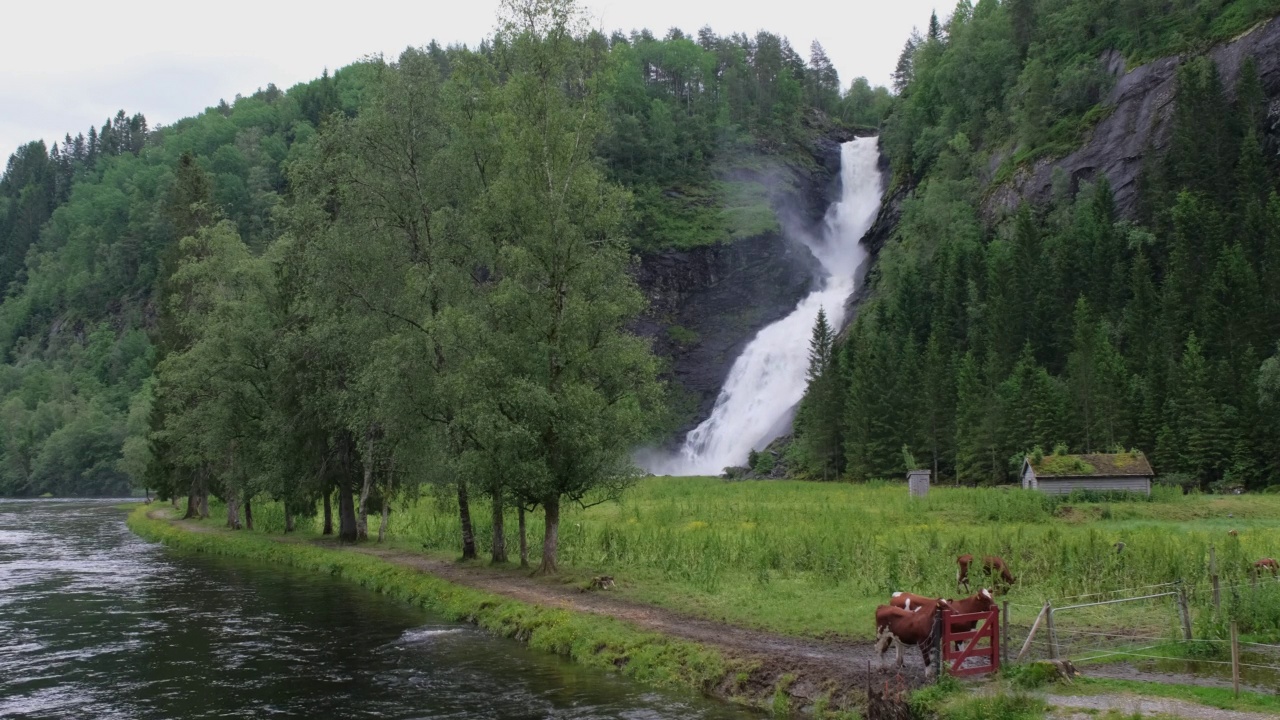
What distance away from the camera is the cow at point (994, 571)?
70.9 feet

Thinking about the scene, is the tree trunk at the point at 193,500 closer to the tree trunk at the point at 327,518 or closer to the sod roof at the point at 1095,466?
the tree trunk at the point at 327,518

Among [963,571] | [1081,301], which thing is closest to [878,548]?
[963,571]

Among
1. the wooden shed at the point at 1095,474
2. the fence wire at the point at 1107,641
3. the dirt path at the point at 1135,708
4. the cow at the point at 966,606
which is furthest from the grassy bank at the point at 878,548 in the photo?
the dirt path at the point at 1135,708

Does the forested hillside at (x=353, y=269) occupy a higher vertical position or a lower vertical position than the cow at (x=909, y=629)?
higher

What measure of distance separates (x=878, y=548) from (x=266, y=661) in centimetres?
1594

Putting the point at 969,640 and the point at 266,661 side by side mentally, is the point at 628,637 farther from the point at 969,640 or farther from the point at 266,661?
the point at 266,661

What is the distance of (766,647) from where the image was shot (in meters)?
18.6

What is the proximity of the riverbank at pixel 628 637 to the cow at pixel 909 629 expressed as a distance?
2.79 ft

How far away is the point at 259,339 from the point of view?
44531 mm

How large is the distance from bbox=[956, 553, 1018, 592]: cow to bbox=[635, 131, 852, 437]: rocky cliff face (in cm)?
8268

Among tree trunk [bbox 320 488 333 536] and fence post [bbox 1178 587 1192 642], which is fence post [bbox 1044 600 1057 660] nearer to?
fence post [bbox 1178 587 1192 642]

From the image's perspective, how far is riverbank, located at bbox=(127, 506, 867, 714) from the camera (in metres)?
16.6

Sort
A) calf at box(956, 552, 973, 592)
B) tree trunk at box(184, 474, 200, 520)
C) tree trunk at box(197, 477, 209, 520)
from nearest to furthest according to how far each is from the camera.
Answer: calf at box(956, 552, 973, 592) → tree trunk at box(197, 477, 209, 520) → tree trunk at box(184, 474, 200, 520)

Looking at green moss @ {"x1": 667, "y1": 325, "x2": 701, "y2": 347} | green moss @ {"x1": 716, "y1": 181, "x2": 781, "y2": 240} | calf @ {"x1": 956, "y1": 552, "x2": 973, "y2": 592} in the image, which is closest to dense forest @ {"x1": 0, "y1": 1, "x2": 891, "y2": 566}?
calf @ {"x1": 956, "y1": 552, "x2": 973, "y2": 592}
